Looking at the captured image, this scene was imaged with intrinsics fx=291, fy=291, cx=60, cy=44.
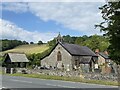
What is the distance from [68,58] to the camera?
2771 inches

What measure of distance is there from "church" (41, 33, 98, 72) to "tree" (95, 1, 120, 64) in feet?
185

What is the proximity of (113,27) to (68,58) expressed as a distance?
58.8m

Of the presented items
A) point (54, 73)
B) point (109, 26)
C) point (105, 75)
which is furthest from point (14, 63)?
point (109, 26)

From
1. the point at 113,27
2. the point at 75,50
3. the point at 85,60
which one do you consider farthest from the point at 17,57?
the point at 113,27

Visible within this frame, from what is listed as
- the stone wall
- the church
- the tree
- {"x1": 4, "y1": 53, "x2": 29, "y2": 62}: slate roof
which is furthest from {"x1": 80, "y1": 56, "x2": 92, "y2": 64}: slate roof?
the tree

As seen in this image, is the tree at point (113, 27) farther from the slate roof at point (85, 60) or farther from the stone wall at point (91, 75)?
the slate roof at point (85, 60)

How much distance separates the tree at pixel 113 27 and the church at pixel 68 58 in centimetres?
5624

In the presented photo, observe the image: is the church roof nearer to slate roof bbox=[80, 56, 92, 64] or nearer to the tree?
slate roof bbox=[80, 56, 92, 64]

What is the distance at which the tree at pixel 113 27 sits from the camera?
38.6 feet

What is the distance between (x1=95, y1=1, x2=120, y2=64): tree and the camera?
1176 centimetres

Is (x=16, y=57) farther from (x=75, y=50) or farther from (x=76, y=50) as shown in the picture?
(x=76, y=50)

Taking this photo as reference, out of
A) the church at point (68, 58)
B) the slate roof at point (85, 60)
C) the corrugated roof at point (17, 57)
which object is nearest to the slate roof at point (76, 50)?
the church at point (68, 58)

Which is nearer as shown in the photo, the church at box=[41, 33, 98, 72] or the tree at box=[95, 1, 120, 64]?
the tree at box=[95, 1, 120, 64]

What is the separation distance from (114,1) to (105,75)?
88.4 ft
